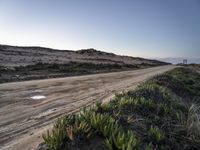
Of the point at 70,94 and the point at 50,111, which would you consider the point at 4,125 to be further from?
the point at 70,94

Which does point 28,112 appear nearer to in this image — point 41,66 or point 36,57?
point 41,66

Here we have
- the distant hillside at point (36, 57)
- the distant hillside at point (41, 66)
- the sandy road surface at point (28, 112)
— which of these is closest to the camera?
the sandy road surface at point (28, 112)

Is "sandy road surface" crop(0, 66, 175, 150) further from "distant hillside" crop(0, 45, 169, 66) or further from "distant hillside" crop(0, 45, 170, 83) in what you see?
"distant hillside" crop(0, 45, 169, 66)

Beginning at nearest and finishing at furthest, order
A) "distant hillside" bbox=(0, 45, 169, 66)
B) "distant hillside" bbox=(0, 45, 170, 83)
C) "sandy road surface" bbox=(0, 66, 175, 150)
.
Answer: "sandy road surface" bbox=(0, 66, 175, 150) → "distant hillside" bbox=(0, 45, 170, 83) → "distant hillside" bbox=(0, 45, 169, 66)

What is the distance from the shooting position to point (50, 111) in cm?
921

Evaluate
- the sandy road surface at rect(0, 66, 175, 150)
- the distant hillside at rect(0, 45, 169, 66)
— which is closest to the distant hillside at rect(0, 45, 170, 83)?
the distant hillside at rect(0, 45, 169, 66)

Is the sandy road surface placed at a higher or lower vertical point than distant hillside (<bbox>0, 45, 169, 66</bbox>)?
lower

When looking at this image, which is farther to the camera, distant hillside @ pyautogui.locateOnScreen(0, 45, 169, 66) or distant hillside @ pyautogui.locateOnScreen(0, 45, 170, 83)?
distant hillside @ pyautogui.locateOnScreen(0, 45, 169, 66)

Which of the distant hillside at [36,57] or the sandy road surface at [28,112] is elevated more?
the distant hillside at [36,57]

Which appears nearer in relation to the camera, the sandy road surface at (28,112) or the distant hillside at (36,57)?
the sandy road surface at (28,112)

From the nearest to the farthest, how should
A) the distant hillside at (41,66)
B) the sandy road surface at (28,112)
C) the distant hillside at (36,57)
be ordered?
the sandy road surface at (28,112)
the distant hillside at (41,66)
the distant hillside at (36,57)

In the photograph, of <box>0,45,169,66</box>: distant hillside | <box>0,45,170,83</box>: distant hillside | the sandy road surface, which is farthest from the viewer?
<box>0,45,169,66</box>: distant hillside

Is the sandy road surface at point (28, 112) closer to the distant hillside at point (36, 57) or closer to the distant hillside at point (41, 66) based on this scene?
the distant hillside at point (41, 66)

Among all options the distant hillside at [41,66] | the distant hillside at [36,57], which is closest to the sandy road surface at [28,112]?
the distant hillside at [41,66]
